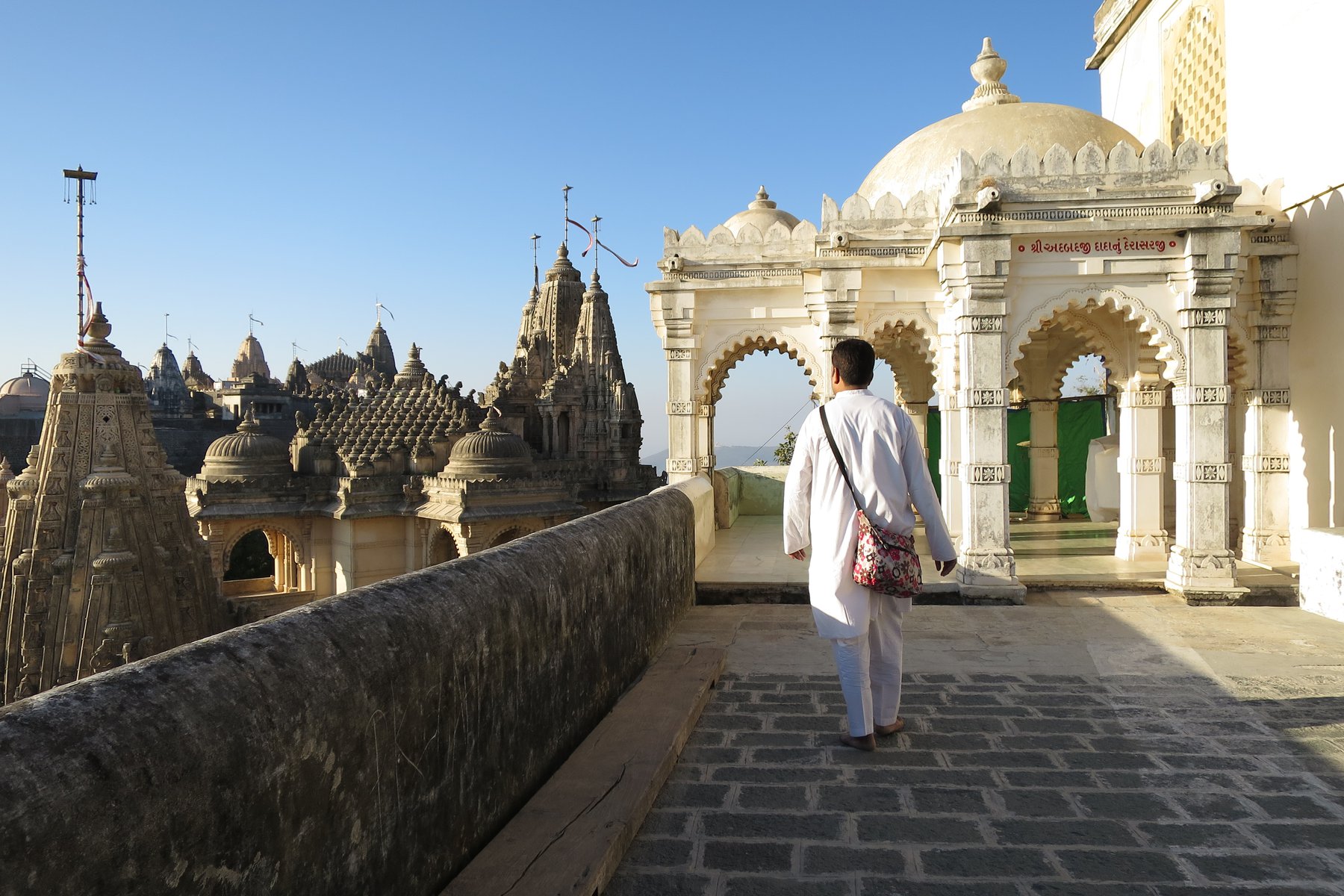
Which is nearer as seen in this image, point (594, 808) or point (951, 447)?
point (594, 808)

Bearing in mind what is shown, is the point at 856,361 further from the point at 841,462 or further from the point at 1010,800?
the point at 1010,800

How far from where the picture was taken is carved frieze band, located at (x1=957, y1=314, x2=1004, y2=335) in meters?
8.55

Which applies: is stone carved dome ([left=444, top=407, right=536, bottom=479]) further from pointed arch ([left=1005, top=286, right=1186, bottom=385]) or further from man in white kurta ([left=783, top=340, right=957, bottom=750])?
man in white kurta ([left=783, top=340, right=957, bottom=750])

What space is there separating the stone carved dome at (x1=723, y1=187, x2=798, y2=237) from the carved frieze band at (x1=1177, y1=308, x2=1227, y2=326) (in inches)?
252

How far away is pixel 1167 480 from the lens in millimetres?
12789

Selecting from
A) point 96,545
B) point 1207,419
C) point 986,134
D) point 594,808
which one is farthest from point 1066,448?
point 96,545

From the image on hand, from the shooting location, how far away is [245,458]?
1069 inches

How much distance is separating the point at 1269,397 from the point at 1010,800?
8.67 metres

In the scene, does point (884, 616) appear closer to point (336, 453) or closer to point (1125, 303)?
point (1125, 303)

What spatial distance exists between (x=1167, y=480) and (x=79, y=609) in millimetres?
19195

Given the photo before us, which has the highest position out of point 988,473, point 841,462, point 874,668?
point 841,462

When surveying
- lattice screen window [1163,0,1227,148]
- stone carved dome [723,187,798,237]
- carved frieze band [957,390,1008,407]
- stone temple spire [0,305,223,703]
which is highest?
lattice screen window [1163,0,1227,148]

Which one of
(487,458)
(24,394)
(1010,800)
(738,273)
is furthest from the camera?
(24,394)

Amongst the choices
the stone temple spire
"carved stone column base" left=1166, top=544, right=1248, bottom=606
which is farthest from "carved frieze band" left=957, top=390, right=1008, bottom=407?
the stone temple spire
